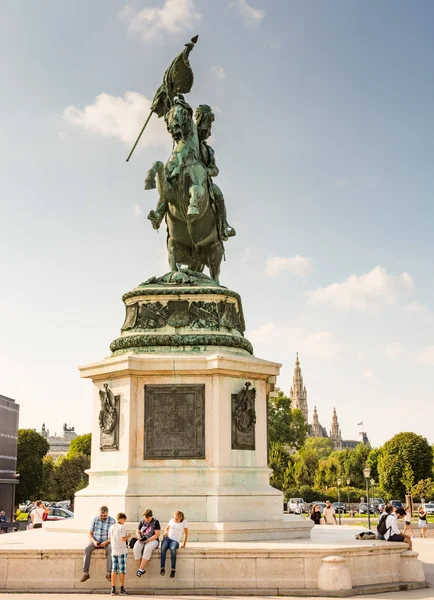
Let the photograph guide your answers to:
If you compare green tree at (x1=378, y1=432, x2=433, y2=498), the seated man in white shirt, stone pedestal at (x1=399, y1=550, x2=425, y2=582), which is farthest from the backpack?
green tree at (x1=378, y1=432, x2=433, y2=498)

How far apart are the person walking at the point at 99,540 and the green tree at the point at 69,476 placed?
69.1 m

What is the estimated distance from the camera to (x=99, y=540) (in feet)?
42.1

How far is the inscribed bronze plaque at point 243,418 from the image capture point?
50.5 ft

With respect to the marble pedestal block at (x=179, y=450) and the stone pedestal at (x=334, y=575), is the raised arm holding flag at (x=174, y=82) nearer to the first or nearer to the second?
the marble pedestal block at (x=179, y=450)

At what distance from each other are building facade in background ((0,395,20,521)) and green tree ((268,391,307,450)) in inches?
859

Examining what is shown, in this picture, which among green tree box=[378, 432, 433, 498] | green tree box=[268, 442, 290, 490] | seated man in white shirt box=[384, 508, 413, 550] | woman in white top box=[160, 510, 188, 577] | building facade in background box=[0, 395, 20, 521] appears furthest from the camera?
green tree box=[378, 432, 433, 498]

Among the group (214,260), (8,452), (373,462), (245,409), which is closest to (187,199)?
(214,260)

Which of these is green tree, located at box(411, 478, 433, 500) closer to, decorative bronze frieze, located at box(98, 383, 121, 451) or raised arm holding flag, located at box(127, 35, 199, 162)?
raised arm holding flag, located at box(127, 35, 199, 162)

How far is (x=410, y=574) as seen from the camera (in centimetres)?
1387

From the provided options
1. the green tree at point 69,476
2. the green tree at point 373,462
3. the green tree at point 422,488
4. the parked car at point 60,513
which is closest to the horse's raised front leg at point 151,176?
the parked car at point 60,513

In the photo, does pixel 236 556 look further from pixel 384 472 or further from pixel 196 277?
→ pixel 384 472

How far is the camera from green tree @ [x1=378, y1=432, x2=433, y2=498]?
73000mm

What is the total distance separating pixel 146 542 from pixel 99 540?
803mm

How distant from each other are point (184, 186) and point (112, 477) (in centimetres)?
687
